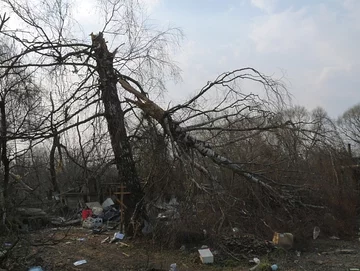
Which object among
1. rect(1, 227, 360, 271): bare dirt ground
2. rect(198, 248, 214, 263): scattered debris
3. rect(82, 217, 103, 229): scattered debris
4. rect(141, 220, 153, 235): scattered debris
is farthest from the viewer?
rect(82, 217, 103, 229): scattered debris

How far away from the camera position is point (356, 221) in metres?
10.0

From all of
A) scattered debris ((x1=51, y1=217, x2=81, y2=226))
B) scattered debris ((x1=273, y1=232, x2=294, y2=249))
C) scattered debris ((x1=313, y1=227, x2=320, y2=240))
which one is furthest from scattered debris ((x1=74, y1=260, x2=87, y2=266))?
scattered debris ((x1=51, y1=217, x2=81, y2=226))

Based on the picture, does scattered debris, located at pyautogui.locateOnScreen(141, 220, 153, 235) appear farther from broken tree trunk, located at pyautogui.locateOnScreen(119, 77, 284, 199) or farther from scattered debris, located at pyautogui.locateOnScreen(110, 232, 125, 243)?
broken tree trunk, located at pyautogui.locateOnScreen(119, 77, 284, 199)

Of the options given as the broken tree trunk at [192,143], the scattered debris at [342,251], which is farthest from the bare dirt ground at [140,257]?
the broken tree trunk at [192,143]

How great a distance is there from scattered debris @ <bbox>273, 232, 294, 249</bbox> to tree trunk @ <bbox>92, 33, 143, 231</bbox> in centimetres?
293

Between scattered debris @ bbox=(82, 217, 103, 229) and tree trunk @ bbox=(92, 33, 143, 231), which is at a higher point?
tree trunk @ bbox=(92, 33, 143, 231)

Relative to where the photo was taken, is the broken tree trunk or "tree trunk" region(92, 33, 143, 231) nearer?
the broken tree trunk

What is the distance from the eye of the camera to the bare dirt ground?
6.63 m

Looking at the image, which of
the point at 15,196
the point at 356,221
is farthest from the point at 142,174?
the point at 356,221

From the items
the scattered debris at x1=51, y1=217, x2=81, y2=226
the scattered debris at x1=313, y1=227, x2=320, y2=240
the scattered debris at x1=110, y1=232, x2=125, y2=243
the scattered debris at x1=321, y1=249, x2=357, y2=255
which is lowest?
the scattered debris at x1=321, y1=249, x2=357, y2=255

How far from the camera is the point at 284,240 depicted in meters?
7.80

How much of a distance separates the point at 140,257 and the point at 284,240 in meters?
2.72

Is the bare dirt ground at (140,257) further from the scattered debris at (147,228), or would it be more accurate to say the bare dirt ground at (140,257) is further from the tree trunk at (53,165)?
the tree trunk at (53,165)

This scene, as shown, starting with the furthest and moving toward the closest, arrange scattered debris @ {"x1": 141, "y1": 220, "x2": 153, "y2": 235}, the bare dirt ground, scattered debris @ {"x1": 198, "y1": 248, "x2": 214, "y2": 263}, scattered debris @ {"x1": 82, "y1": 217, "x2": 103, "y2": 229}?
scattered debris @ {"x1": 82, "y1": 217, "x2": 103, "y2": 229} < scattered debris @ {"x1": 141, "y1": 220, "x2": 153, "y2": 235} < scattered debris @ {"x1": 198, "y1": 248, "x2": 214, "y2": 263} < the bare dirt ground
